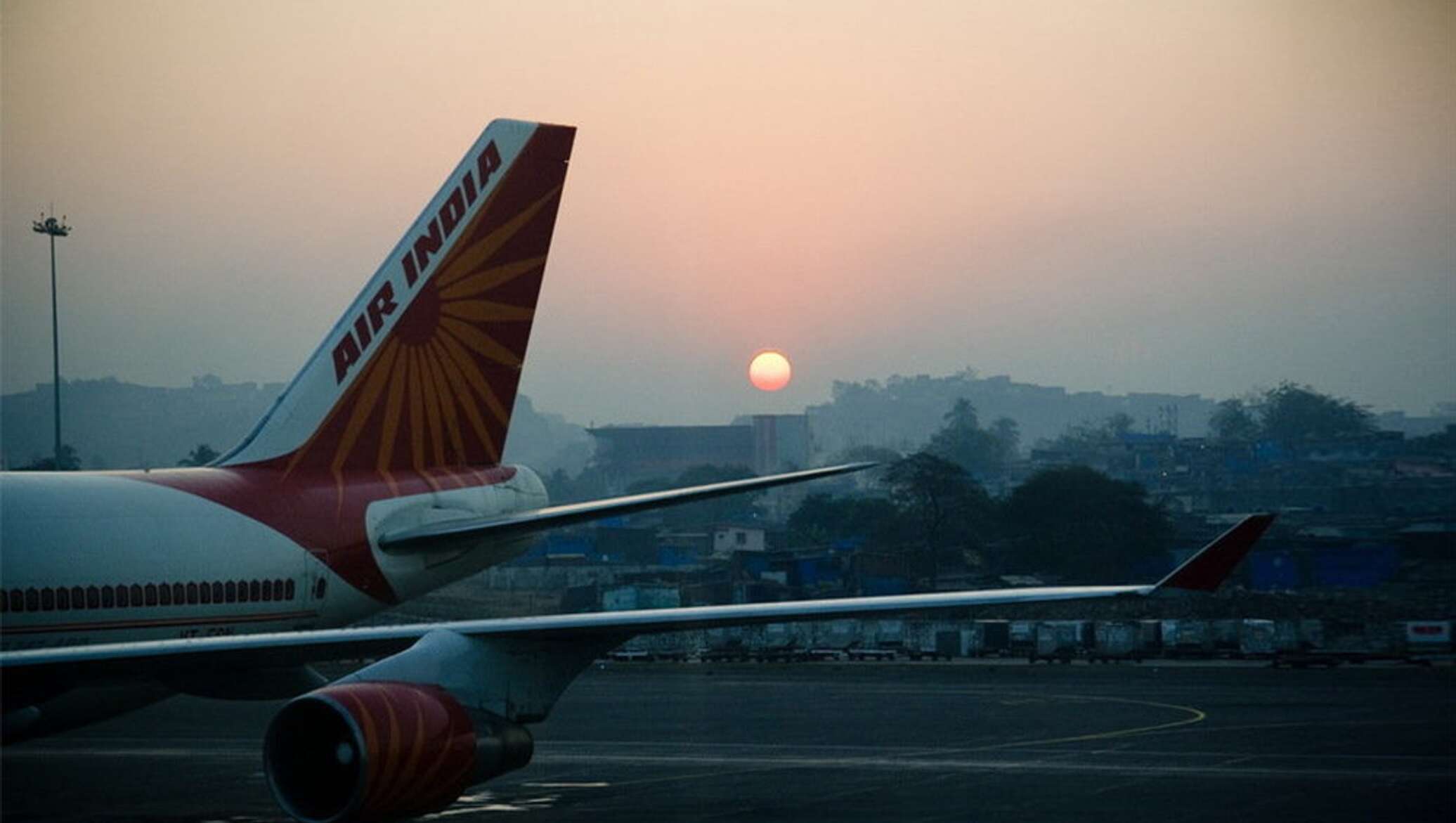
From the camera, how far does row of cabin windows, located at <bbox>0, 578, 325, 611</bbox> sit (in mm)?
24453

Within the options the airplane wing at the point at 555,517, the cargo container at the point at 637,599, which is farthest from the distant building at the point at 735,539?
the airplane wing at the point at 555,517

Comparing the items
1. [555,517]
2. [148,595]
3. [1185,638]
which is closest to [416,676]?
[148,595]

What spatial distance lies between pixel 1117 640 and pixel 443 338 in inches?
1802

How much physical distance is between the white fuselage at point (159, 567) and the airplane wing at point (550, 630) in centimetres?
253

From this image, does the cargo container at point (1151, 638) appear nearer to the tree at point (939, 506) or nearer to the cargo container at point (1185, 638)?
the cargo container at point (1185, 638)

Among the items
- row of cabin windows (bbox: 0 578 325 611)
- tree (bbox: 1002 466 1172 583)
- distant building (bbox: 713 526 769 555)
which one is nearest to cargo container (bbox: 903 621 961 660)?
tree (bbox: 1002 466 1172 583)

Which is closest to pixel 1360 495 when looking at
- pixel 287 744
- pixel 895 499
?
pixel 895 499

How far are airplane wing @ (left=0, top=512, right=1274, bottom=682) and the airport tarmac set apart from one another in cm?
389

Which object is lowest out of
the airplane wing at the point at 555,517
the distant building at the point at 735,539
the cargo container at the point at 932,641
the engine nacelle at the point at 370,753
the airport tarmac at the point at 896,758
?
the cargo container at the point at 932,641

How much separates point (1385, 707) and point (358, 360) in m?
25.7

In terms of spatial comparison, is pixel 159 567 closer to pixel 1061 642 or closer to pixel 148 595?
pixel 148 595

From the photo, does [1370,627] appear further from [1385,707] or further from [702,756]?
[702,756]

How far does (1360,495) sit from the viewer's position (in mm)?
194125

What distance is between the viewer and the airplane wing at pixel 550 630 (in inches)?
846
